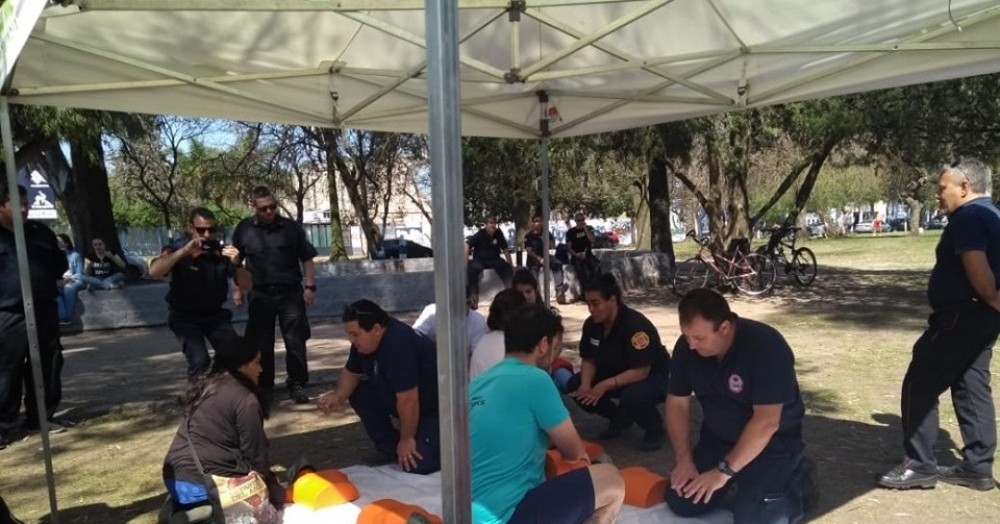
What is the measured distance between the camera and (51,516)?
380cm

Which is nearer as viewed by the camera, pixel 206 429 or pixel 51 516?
pixel 206 429

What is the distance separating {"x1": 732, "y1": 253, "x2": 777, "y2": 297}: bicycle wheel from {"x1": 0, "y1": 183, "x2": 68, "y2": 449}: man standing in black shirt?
10.7m

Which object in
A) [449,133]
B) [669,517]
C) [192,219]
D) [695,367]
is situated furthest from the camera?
[192,219]

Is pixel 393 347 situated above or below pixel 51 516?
above

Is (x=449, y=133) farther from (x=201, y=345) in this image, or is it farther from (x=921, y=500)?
(x=201, y=345)

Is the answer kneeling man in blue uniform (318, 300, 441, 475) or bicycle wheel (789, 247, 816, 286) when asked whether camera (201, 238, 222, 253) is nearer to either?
kneeling man in blue uniform (318, 300, 441, 475)

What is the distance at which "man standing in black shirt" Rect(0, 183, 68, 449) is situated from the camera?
16.7 ft

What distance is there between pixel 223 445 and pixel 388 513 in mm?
826

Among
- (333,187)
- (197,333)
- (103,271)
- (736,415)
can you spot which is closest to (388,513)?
(736,415)

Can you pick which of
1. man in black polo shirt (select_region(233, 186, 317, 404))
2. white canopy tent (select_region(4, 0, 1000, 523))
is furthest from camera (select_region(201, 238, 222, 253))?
white canopy tent (select_region(4, 0, 1000, 523))

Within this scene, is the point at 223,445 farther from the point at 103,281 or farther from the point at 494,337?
the point at 103,281

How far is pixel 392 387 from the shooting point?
3.99 m

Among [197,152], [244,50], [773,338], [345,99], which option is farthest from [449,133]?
[197,152]

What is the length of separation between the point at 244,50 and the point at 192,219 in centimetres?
147
